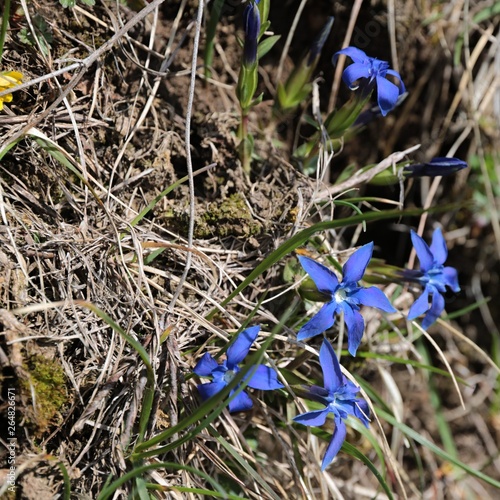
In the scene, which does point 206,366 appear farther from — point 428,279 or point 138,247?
point 428,279

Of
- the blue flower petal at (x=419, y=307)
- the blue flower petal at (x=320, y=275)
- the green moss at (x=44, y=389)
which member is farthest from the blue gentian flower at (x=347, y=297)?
the green moss at (x=44, y=389)

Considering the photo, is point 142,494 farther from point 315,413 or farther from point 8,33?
point 8,33

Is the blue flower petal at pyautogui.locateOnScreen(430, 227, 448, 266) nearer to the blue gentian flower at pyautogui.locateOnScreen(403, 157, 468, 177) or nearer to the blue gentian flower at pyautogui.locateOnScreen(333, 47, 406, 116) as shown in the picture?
the blue gentian flower at pyautogui.locateOnScreen(403, 157, 468, 177)

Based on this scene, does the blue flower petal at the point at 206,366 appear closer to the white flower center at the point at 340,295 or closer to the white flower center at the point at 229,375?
the white flower center at the point at 229,375

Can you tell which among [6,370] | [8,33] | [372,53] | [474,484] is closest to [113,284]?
[6,370]

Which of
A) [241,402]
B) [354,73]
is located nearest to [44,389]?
[241,402]
